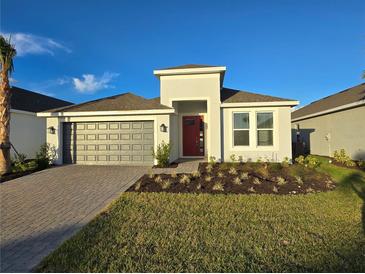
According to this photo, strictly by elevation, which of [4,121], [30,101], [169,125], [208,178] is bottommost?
[208,178]

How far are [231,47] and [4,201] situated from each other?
13536 millimetres

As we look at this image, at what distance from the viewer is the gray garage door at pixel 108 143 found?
36.3ft

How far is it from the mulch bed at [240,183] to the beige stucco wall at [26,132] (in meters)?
10.7

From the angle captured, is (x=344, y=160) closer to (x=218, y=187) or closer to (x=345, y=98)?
(x=345, y=98)

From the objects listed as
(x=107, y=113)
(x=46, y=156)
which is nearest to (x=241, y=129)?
(x=107, y=113)

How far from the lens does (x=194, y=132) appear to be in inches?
529

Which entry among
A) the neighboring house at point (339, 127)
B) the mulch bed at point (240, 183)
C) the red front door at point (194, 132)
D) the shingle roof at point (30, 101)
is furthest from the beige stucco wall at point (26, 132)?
the neighboring house at point (339, 127)

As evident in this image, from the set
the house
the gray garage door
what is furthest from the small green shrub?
the gray garage door

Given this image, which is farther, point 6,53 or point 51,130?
point 51,130

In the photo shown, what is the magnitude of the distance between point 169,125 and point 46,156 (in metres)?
6.71

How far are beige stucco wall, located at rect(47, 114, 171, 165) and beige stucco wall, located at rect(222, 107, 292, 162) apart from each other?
10.7ft

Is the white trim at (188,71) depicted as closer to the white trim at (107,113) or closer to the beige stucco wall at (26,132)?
the white trim at (107,113)

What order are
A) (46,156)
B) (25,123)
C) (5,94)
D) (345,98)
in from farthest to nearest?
(25,123) < (345,98) < (46,156) < (5,94)

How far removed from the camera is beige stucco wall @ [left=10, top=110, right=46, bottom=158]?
528 inches
